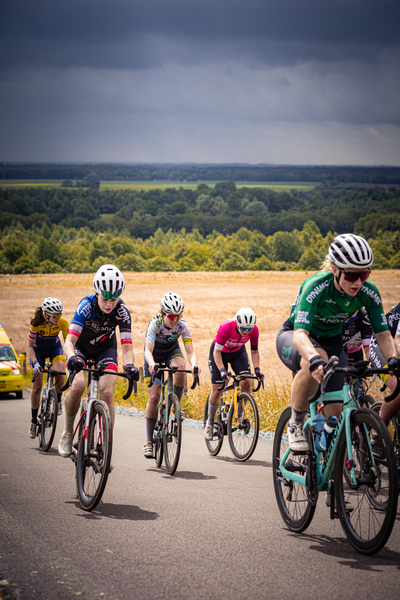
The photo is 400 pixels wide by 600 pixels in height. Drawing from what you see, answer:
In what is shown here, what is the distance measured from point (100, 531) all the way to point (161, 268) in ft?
440

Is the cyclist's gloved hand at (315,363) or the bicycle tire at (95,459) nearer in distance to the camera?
the cyclist's gloved hand at (315,363)

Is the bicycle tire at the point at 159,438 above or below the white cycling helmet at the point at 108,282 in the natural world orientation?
below

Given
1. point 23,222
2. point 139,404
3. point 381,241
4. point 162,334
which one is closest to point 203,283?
point 381,241

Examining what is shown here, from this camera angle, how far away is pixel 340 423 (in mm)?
4336

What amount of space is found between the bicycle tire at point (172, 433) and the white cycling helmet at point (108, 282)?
188 centimetres

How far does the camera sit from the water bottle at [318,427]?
15.2 feet

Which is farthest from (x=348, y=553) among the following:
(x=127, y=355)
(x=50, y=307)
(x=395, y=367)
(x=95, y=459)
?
(x=50, y=307)

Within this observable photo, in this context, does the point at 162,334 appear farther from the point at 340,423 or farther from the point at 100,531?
the point at 340,423

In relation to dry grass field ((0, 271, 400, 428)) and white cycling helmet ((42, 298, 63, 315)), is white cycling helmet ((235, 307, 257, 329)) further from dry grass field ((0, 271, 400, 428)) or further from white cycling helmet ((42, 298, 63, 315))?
dry grass field ((0, 271, 400, 428))

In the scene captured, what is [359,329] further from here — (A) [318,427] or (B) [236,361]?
(A) [318,427]

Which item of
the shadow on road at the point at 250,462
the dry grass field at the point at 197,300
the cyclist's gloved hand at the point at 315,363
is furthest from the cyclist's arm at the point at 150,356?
the dry grass field at the point at 197,300

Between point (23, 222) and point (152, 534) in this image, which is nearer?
point (152, 534)

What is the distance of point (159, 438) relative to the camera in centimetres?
797

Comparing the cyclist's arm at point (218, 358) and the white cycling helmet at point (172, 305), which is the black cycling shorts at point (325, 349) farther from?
the cyclist's arm at point (218, 358)
